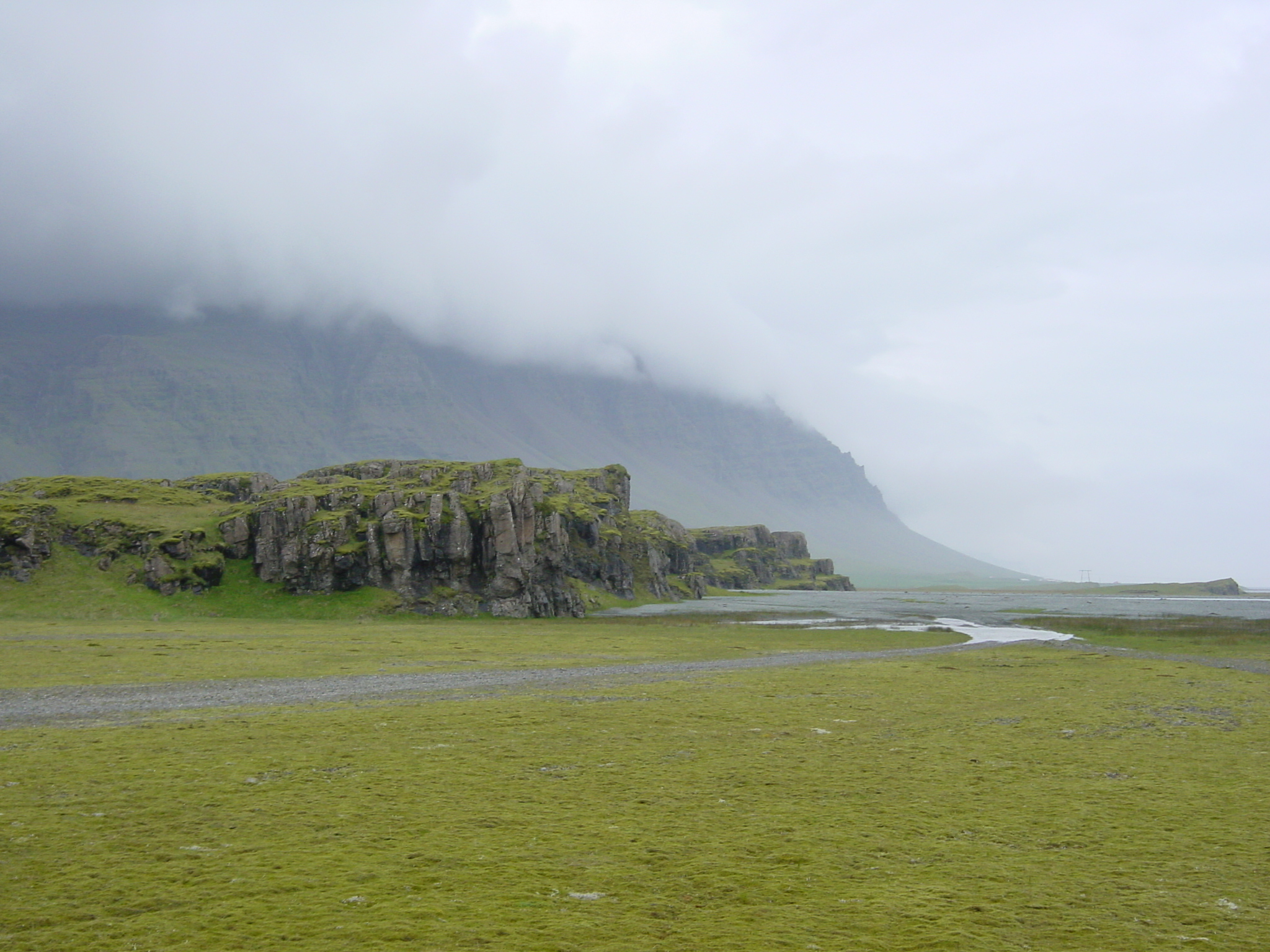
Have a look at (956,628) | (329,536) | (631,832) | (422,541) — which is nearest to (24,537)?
(329,536)

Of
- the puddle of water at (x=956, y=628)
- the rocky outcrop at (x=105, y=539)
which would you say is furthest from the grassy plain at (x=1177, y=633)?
the rocky outcrop at (x=105, y=539)

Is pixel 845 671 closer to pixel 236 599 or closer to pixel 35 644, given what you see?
pixel 35 644

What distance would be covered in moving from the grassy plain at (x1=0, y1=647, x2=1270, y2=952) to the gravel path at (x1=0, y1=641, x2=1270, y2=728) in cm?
378

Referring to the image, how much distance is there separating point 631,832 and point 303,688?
29990mm

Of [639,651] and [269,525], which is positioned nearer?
[639,651]

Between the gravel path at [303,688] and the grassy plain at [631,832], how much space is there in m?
3.78

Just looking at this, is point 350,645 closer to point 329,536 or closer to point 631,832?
point 329,536

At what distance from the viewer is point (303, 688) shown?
42562 millimetres

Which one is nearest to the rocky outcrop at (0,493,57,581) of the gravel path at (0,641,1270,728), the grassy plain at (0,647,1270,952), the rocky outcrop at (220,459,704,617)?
the rocky outcrop at (220,459,704,617)

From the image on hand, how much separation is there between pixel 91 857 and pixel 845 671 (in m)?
44.5

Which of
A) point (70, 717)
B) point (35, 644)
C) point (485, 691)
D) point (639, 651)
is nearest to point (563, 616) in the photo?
point (639, 651)

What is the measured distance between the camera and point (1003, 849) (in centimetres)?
1753

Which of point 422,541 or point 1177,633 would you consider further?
point 422,541

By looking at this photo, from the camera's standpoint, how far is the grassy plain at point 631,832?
1314 cm
